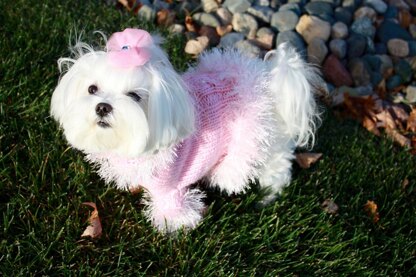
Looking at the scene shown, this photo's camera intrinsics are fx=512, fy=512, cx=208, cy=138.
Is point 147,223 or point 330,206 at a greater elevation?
point 147,223

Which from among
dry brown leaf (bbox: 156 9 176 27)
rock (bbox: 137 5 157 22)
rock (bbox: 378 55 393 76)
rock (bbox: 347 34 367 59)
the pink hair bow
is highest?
the pink hair bow

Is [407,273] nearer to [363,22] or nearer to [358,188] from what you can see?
[358,188]

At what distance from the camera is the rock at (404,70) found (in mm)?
4316

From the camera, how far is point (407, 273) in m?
2.71

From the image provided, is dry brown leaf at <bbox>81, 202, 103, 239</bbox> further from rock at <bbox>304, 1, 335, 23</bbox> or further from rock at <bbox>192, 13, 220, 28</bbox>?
rock at <bbox>304, 1, 335, 23</bbox>

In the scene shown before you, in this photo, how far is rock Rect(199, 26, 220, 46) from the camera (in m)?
3.96

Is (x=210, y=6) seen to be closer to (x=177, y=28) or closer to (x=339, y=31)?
(x=177, y=28)

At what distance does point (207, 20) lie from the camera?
13.4 ft

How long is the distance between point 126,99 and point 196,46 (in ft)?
6.21

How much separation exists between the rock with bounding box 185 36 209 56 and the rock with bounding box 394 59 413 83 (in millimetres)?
1721

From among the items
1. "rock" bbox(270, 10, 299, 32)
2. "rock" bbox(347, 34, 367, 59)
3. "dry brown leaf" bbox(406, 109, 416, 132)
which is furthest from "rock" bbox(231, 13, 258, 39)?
"dry brown leaf" bbox(406, 109, 416, 132)

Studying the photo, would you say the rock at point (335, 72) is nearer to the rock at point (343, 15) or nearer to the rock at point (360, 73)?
the rock at point (360, 73)

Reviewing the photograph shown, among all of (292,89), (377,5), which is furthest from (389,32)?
(292,89)

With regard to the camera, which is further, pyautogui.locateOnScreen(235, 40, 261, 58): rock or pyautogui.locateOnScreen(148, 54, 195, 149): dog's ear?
pyautogui.locateOnScreen(235, 40, 261, 58): rock
